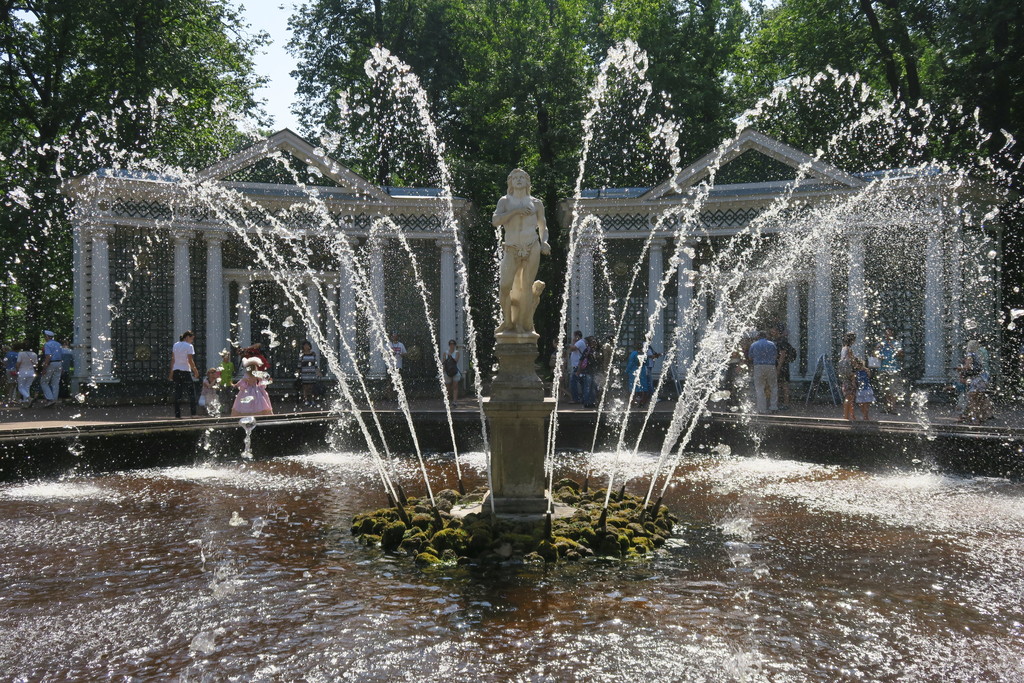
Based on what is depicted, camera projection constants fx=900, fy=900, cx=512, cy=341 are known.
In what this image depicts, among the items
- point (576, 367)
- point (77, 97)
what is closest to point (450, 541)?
point (576, 367)

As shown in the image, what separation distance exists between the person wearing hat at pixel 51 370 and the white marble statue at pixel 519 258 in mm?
16731

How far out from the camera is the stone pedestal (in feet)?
25.1

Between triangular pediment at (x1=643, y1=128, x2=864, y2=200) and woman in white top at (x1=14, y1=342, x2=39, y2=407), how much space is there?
15.5 meters

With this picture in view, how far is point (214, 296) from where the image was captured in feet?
73.9

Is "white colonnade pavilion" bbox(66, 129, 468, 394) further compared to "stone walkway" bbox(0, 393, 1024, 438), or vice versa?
"white colonnade pavilion" bbox(66, 129, 468, 394)

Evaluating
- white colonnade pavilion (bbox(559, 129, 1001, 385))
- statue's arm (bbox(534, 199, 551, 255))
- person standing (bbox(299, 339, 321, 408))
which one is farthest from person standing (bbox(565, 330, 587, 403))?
statue's arm (bbox(534, 199, 551, 255))

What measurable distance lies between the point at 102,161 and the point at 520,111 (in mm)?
13823

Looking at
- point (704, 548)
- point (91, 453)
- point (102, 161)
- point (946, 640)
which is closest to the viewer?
point (946, 640)

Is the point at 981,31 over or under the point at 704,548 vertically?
over

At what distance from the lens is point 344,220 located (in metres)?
23.5

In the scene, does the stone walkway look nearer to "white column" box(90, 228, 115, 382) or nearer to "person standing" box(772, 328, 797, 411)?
"person standing" box(772, 328, 797, 411)

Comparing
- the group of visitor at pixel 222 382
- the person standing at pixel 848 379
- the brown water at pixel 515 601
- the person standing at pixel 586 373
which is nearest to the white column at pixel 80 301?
the group of visitor at pixel 222 382

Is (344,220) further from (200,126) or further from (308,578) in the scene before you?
(308,578)

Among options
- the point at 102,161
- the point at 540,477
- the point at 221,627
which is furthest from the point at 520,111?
the point at 221,627
